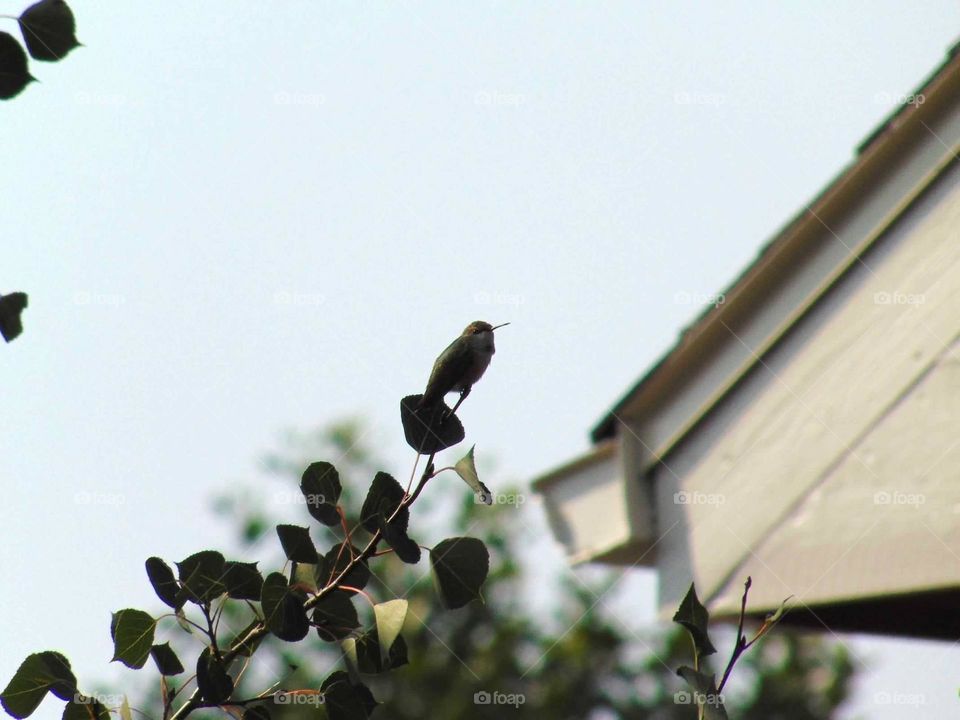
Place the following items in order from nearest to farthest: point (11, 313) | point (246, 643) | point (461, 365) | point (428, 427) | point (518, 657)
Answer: point (11, 313)
point (246, 643)
point (428, 427)
point (461, 365)
point (518, 657)

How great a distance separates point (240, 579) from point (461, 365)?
1.41 feet

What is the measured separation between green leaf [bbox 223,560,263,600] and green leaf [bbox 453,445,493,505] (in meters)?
0.28

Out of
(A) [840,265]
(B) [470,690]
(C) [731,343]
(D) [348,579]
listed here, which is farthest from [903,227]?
(B) [470,690]

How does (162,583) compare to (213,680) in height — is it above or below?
above

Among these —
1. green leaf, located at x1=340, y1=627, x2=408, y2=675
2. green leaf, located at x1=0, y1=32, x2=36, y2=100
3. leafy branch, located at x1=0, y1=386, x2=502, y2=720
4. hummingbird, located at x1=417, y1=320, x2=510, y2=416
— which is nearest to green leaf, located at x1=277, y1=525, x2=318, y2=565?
leafy branch, located at x1=0, y1=386, x2=502, y2=720

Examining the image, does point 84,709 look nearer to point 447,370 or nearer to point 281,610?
point 281,610

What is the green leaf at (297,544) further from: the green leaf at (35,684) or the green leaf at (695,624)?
the green leaf at (695,624)

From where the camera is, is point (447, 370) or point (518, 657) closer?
point (447, 370)

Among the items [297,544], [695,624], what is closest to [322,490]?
[297,544]

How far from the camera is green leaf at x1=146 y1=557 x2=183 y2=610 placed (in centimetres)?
141

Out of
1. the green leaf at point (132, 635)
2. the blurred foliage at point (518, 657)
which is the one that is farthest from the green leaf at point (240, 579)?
the blurred foliage at point (518, 657)

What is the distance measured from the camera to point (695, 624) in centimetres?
142

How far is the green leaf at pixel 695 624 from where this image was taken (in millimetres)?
1413

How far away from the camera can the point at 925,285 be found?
320 cm
